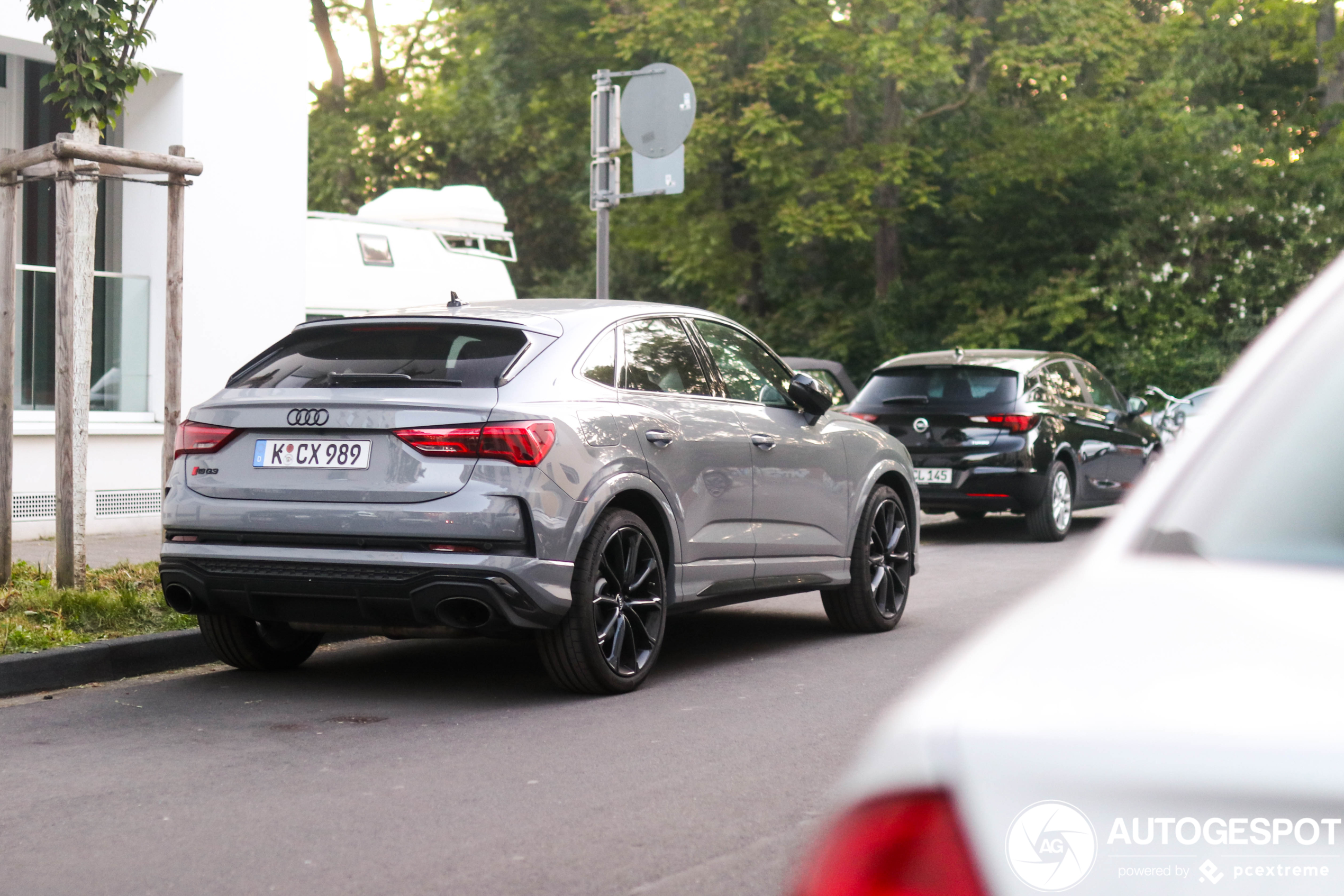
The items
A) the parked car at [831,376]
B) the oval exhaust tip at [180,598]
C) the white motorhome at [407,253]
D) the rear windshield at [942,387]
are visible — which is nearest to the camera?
the oval exhaust tip at [180,598]

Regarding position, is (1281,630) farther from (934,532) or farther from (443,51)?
(443,51)

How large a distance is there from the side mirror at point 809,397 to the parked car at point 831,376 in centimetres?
893

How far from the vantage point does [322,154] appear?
3944cm

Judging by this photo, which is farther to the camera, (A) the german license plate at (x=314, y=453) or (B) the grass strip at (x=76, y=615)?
(B) the grass strip at (x=76, y=615)

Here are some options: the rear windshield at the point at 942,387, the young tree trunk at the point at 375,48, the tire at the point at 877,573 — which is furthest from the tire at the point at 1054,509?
the young tree trunk at the point at 375,48

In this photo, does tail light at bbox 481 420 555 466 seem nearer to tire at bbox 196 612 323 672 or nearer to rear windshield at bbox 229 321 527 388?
rear windshield at bbox 229 321 527 388

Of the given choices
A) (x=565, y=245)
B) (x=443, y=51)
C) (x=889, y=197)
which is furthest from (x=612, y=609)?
(x=565, y=245)

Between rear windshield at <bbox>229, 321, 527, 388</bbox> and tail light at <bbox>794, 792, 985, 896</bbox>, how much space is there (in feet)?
15.9

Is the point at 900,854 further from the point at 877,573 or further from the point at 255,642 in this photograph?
the point at 877,573

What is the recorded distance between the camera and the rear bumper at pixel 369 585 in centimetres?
582

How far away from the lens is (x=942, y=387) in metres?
13.6

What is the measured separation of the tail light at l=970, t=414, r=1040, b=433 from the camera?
1327 centimetres

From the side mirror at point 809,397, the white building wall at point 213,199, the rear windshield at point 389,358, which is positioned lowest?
the side mirror at point 809,397

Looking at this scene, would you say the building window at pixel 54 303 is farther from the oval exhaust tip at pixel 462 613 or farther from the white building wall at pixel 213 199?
the oval exhaust tip at pixel 462 613
